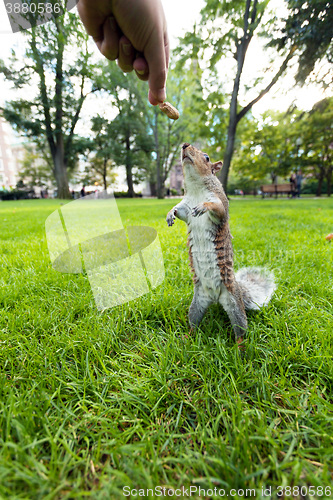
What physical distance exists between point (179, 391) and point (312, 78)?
932cm

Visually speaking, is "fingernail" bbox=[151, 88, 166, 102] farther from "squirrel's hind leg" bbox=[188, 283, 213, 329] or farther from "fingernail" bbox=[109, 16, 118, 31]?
"squirrel's hind leg" bbox=[188, 283, 213, 329]

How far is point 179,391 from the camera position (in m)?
1.04

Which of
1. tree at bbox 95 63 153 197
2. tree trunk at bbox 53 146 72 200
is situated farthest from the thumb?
tree at bbox 95 63 153 197

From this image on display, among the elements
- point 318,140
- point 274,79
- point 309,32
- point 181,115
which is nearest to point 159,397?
point 309,32

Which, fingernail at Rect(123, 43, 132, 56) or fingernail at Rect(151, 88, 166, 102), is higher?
fingernail at Rect(123, 43, 132, 56)

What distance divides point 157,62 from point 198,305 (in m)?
1.34

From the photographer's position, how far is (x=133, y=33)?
1170mm

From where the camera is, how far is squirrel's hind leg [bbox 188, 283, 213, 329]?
1324mm

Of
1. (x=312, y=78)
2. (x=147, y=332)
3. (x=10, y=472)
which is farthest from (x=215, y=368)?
(x=312, y=78)

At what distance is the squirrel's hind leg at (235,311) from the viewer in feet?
4.10

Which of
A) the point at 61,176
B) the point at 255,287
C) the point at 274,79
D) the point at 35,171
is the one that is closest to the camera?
the point at 255,287

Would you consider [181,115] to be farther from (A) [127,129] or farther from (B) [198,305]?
(B) [198,305]

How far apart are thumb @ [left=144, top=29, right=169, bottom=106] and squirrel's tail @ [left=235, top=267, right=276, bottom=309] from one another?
131 cm

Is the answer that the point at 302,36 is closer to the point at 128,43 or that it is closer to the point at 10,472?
the point at 128,43
